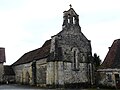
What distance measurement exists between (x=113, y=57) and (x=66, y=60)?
7988 mm

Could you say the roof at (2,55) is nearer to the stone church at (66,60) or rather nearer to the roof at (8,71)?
the roof at (8,71)

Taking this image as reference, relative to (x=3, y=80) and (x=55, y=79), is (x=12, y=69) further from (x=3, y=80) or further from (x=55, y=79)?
(x=55, y=79)

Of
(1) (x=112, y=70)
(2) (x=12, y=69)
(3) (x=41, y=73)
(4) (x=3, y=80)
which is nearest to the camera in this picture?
(1) (x=112, y=70)

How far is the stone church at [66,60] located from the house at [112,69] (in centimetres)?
321

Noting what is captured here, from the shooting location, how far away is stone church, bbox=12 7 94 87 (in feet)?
118

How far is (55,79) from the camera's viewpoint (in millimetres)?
35562

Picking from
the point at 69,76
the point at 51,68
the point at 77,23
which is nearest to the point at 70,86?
the point at 69,76

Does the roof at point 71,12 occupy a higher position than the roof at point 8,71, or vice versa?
the roof at point 71,12

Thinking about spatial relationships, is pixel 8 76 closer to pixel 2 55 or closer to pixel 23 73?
pixel 2 55

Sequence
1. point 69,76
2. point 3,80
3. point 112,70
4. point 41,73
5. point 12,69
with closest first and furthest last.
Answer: point 112,70
point 69,76
point 41,73
point 3,80
point 12,69

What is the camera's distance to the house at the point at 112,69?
113ft

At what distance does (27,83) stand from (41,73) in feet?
31.4

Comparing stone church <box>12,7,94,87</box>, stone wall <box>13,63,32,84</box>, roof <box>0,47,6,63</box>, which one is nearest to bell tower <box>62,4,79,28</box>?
stone church <box>12,7,94,87</box>

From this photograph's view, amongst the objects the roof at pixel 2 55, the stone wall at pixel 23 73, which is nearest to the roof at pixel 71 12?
the stone wall at pixel 23 73
